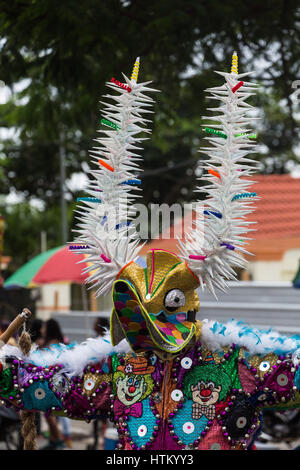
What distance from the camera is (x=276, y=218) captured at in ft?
44.3

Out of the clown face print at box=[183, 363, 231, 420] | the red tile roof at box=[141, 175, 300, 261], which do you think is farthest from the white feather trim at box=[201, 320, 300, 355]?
the red tile roof at box=[141, 175, 300, 261]

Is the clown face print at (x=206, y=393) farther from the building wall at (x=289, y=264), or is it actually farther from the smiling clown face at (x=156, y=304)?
the building wall at (x=289, y=264)

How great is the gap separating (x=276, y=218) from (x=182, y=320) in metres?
10.4

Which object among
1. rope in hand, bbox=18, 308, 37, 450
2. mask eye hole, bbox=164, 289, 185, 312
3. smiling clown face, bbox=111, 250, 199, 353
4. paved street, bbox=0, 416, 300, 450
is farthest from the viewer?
paved street, bbox=0, 416, 300, 450

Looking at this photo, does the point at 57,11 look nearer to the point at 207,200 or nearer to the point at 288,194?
the point at 207,200

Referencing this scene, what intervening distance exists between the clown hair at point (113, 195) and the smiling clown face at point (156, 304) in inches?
5.2

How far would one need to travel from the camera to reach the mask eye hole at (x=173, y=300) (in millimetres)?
3338

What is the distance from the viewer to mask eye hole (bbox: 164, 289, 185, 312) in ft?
11.0

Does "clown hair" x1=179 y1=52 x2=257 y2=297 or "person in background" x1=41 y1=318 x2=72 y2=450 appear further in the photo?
"person in background" x1=41 y1=318 x2=72 y2=450

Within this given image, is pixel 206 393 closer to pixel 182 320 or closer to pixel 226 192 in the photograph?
pixel 182 320

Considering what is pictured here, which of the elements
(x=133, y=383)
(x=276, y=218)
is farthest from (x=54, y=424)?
(x=276, y=218)

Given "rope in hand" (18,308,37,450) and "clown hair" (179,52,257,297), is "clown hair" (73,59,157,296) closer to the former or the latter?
"clown hair" (179,52,257,297)

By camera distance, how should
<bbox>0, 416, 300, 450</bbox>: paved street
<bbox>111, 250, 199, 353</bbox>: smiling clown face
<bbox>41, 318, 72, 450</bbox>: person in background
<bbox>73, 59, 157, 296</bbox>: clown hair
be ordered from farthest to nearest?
<bbox>0, 416, 300, 450</bbox>: paved street
<bbox>41, 318, 72, 450</bbox>: person in background
<bbox>73, 59, 157, 296</bbox>: clown hair
<bbox>111, 250, 199, 353</bbox>: smiling clown face
